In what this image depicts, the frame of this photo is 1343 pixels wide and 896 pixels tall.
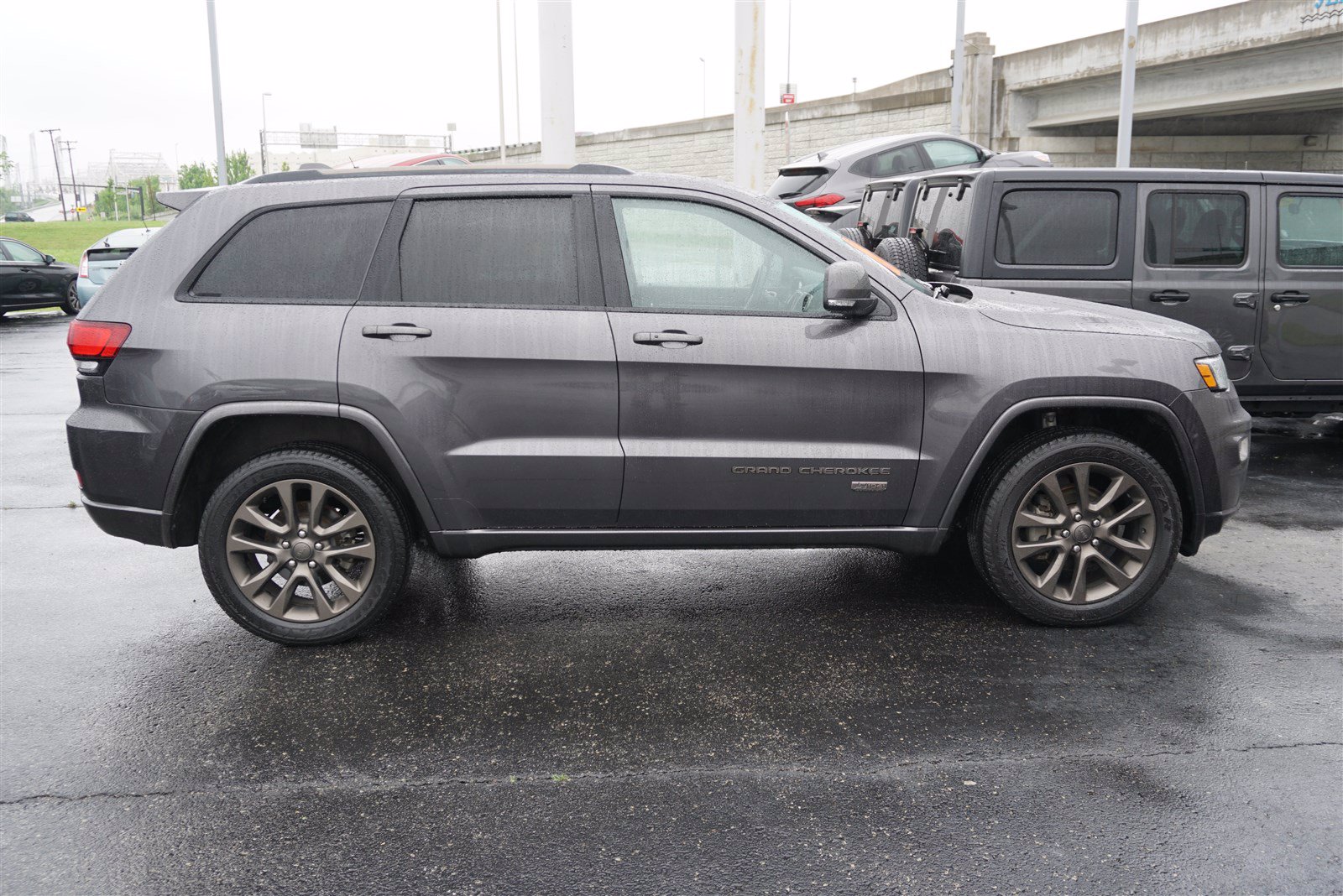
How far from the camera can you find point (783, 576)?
5.37m

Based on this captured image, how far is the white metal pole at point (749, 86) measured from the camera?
47.9 feet

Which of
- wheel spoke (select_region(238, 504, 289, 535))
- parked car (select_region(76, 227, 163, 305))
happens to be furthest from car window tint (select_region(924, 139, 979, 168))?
parked car (select_region(76, 227, 163, 305))

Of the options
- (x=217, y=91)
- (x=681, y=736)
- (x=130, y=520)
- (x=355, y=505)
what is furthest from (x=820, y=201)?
(x=217, y=91)

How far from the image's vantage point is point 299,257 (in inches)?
172

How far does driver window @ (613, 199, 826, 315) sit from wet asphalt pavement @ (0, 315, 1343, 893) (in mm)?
1382

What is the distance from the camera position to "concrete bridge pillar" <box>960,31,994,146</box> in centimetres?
3231

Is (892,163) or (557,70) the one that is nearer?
(557,70)

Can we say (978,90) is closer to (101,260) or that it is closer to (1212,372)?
(101,260)

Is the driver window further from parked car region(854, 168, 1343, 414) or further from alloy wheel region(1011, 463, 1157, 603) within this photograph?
parked car region(854, 168, 1343, 414)

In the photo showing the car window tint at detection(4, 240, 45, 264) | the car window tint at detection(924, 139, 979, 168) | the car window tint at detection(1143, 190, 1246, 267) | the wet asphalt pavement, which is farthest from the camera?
the car window tint at detection(4, 240, 45, 264)

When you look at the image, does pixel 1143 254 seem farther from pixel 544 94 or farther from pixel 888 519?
pixel 544 94

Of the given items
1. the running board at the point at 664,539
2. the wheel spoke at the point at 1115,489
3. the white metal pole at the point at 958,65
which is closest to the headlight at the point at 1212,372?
the wheel spoke at the point at 1115,489

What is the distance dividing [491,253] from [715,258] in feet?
2.89

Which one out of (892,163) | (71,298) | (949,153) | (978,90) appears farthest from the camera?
(978,90)
